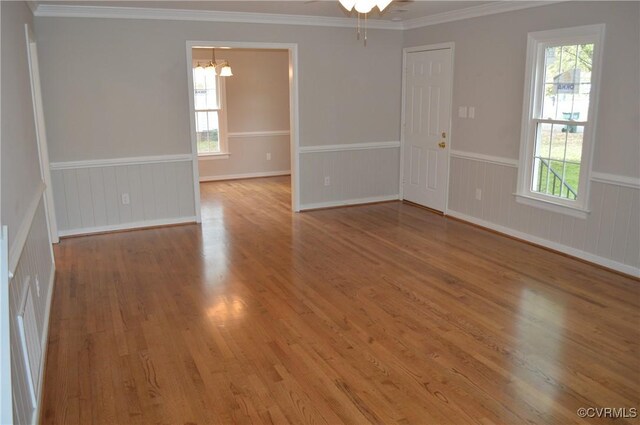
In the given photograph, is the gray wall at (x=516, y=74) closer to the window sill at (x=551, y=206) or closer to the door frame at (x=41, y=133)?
the window sill at (x=551, y=206)

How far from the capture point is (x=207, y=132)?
893cm

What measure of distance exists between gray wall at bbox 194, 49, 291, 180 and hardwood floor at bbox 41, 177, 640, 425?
3822 millimetres

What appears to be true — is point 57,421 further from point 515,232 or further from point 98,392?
point 515,232

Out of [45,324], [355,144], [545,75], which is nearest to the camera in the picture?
[45,324]

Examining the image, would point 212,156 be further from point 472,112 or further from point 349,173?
point 472,112

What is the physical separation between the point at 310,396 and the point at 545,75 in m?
3.85

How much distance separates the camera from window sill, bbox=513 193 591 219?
4608 millimetres

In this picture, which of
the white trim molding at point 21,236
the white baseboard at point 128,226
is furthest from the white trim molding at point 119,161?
the white trim molding at point 21,236

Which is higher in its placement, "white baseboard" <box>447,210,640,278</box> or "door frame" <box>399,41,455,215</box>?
"door frame" <box>399,41,455,215</box>

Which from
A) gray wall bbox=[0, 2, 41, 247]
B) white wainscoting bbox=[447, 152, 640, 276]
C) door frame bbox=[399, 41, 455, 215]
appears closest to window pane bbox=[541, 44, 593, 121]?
white wainscoting bbox=[447, 152, 640, 276]

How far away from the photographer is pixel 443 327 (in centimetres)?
342

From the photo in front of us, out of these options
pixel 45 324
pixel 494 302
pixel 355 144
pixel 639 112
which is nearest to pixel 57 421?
pixel 45 324

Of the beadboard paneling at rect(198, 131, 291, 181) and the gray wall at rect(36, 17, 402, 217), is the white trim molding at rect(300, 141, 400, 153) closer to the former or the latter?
the gray wall at rect(36, 17, 402, 217)

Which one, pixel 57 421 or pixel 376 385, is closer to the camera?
pixel 57 421
